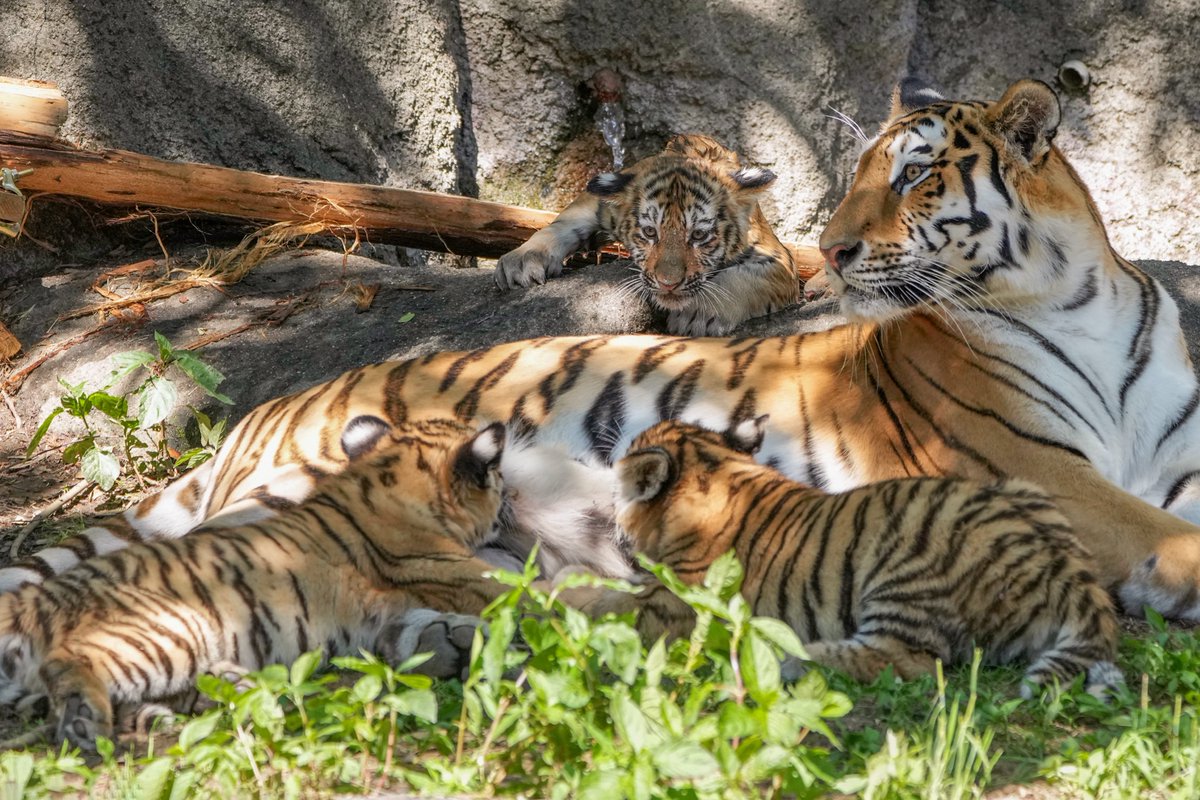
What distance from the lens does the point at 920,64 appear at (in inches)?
296

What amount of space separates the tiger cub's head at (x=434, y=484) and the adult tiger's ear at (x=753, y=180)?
2486 millimetres

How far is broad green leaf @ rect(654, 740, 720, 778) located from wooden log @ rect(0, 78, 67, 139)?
4.23m

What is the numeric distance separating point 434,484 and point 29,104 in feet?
8.97

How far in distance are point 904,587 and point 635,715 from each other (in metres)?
1.07

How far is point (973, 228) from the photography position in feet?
11.6

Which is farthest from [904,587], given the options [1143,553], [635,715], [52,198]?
[52,198]

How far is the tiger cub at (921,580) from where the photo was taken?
263 centimetres

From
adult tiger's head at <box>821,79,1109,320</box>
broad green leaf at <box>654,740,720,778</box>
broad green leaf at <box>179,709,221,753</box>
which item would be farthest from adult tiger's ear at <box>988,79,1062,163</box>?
broad green leaf at <box>179,709,221,753</box>

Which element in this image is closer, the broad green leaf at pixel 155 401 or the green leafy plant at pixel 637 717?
the green leafy plant at pixel 637 717

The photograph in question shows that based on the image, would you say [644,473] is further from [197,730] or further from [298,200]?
[298,200]

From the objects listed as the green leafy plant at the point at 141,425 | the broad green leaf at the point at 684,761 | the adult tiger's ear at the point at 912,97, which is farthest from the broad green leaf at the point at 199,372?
the broad green leaf at the point at 684,761

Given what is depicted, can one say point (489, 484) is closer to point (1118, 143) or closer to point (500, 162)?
point (500, 162)

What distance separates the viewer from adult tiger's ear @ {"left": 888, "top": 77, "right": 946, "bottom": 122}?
13.3 ft

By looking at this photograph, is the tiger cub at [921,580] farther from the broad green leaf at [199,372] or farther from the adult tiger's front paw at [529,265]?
the adult tiger's front paw at [529,265]
